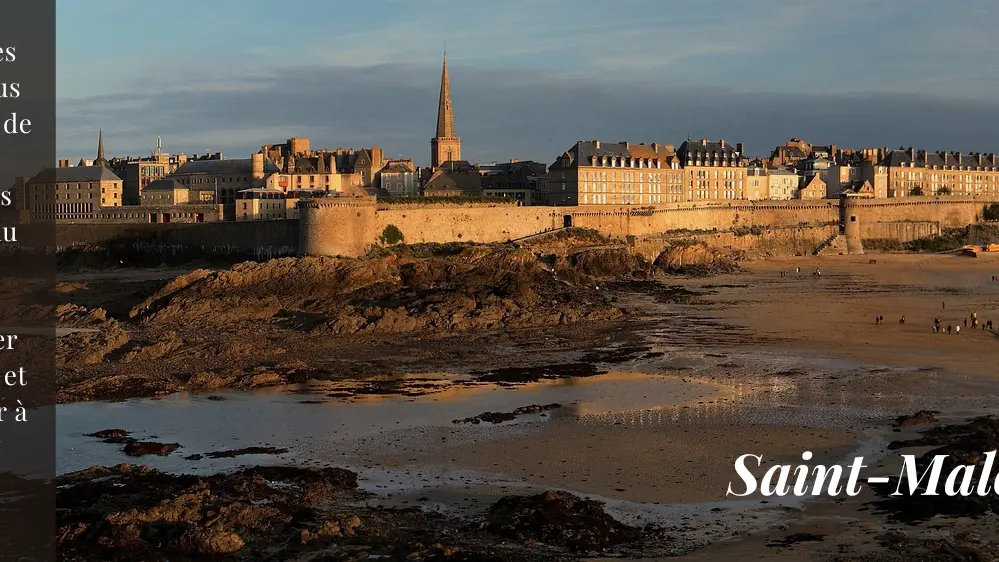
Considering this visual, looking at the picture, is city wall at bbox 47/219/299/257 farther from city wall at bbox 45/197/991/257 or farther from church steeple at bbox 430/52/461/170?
church steeple at bbox 430/52/461/170

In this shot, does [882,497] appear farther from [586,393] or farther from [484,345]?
[484,345]

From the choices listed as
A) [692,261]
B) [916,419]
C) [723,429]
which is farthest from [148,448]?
[692,261]

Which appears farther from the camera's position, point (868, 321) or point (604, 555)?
point (868, 321)

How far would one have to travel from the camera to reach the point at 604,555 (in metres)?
12.4

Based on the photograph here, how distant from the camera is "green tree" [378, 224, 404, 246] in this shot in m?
47.1

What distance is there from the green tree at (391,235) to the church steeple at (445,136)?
76.7 feet

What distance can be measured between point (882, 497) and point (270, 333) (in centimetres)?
1795

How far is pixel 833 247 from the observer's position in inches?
2445

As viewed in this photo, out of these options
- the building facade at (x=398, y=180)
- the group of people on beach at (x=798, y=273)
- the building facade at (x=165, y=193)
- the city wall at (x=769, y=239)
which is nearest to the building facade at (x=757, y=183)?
the city wall at (x=769, y=239)

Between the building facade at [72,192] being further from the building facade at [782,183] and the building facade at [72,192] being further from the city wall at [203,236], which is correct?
the building facade at [782,183]

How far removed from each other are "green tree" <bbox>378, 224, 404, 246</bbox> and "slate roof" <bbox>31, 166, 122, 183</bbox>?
20.7 meters

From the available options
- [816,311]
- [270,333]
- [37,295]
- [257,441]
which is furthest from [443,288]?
[257,441]

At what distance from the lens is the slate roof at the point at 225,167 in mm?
61125

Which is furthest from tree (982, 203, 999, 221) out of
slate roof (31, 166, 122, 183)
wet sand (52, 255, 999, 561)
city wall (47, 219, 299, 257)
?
slate roof (31, 166, 122, 183)
